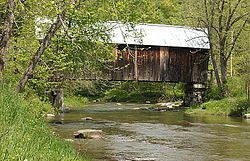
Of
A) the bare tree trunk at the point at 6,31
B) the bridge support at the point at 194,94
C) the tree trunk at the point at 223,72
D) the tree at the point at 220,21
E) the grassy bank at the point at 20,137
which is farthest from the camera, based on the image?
the bridge support at the point at 194,94

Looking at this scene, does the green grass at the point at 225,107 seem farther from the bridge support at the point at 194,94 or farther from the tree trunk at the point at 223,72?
the bridge support at the point at 194,94

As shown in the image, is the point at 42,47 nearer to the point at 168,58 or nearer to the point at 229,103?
the point at 229,103

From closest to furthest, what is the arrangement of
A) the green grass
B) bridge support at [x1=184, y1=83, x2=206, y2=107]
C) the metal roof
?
1. the green grass
2. the metal roof
3. bridge support at [x1=184, y1=83, x2=206, y2=107]

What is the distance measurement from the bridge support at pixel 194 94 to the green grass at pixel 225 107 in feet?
9.42

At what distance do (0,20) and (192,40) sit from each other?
17.4 meters

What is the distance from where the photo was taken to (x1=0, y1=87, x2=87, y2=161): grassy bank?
496 cm

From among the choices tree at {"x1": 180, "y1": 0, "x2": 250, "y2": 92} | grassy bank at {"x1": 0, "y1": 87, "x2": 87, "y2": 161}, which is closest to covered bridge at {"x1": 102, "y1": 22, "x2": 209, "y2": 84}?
tree at {"x1": 180, "y1": 0, "x2": 250, "y2": 92}

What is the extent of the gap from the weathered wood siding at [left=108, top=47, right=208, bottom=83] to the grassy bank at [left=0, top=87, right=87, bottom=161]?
16915mm

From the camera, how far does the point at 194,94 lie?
88.0 ft

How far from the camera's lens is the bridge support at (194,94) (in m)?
26.6

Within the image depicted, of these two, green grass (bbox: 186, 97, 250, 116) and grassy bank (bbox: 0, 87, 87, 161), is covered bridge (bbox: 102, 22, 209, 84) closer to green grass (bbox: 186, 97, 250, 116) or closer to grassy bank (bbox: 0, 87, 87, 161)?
green grass (bbox: 186, 97, 250, 116)

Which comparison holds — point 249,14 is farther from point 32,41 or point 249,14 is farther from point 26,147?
point 26,147

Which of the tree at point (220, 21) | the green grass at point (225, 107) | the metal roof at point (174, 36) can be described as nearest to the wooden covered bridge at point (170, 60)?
the metal roof at point (174, 36)

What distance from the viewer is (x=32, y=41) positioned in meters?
10.3
